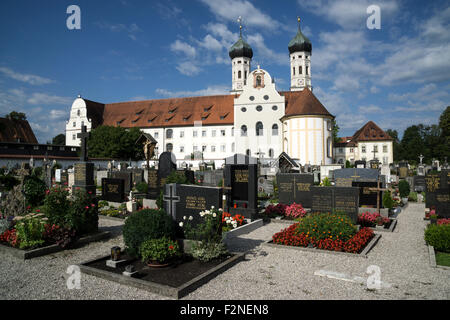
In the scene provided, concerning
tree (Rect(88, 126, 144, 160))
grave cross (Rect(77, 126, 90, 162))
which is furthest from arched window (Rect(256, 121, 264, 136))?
grave cross (Rect(77, 126, 90, 162))

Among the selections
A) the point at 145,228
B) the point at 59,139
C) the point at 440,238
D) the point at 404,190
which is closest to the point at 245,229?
the point at 145,228

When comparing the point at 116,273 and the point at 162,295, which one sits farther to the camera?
the point at 116,273

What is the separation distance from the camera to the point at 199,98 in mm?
53312

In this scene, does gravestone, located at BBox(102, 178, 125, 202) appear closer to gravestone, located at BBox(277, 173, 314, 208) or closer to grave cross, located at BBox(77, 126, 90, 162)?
grave cross, located at BBox(77, 126, 90, 162)

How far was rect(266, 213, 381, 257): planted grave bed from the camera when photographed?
24.7ft

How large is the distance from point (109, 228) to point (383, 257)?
27.4 ft

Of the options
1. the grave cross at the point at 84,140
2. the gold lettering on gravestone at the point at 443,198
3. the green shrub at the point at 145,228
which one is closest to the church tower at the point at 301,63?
the gold lettering on gravestone at the point at 443,198

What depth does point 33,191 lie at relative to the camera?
42.4 feet

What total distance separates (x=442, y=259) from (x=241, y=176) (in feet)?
24.1

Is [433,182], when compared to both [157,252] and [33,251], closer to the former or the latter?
[157,252]

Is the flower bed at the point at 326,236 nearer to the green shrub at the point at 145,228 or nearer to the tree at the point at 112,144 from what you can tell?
the green shrub at the point at 145,228

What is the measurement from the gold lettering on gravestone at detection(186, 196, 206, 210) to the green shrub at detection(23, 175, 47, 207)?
28.7 ft
